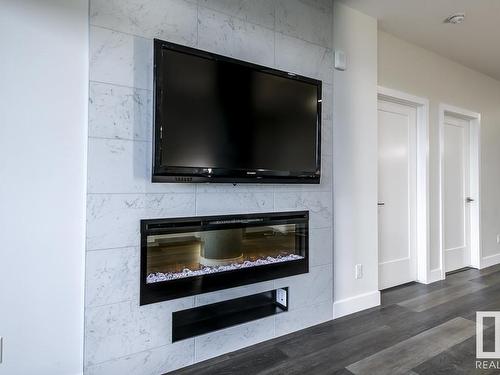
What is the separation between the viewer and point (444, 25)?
121 inches

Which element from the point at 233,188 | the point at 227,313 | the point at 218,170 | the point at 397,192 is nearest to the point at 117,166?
the point at 218,170

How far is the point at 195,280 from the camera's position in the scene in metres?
1.93

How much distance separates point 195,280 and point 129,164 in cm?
82

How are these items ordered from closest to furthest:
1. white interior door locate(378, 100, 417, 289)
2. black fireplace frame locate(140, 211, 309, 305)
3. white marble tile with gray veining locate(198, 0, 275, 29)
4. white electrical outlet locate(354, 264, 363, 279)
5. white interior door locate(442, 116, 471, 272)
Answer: black fireplace frame locate(140, 211, 309, 305) < white marble tile with gray veining locate(198, 0, 275, 29) < white electrical outlet locate(354, 264, 363, 279) < white interior door locate(378, 100, 417, 289) < white interior door locate(442, 116, 471, 272)

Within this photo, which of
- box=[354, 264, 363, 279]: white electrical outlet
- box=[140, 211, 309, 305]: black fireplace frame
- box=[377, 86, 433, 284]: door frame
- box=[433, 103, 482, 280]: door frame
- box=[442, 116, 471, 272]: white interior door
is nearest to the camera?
box=[140, 211, 309, 305]: black fireplace frame

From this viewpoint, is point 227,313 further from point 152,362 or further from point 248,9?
point 248,9

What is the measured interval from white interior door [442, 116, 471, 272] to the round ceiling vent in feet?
4.77

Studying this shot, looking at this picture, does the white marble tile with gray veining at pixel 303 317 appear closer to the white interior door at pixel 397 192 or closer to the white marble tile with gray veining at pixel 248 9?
the white interior door at pixel 397 192

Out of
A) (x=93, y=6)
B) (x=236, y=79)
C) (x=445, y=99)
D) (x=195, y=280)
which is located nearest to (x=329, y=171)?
(x=236, y=79)

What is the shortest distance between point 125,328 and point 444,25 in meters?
3.83

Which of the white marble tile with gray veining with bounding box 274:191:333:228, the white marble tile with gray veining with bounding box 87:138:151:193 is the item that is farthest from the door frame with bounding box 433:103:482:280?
the white marble tile with gray veining with bounding box 87:138:151:193

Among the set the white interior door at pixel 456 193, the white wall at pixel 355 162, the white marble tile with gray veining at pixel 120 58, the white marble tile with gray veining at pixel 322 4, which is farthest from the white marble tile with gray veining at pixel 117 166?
the white interior door at pixel 456 193

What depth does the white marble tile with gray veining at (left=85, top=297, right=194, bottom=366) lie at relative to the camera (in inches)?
65.5

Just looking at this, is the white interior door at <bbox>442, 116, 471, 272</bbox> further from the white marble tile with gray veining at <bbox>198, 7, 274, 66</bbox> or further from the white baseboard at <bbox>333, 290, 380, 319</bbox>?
the white marble tile with gray veining at <bbox>198, 7, 274, 66</bbox>
